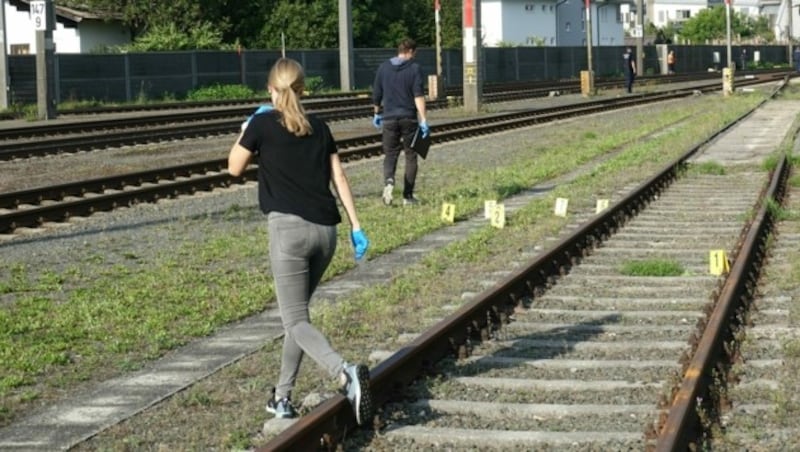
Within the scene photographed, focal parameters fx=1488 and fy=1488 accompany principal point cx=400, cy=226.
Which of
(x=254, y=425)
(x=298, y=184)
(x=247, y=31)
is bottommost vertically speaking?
(x=254, y=425)

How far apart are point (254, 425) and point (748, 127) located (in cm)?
2658

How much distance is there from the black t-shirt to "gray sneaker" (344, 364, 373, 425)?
2.47ft

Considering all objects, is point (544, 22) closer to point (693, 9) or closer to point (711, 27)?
point (711, 27)

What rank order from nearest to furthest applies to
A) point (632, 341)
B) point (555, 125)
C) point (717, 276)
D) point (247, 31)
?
point (632, 341)
point (717, 276)
point (555, 125)
point (247, 31)

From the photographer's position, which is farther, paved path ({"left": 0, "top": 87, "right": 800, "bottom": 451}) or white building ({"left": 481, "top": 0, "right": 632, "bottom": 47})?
white building ({"left": 481, "top": 0, "right": 632, "bottom": 47})

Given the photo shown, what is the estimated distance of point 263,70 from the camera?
57.8m

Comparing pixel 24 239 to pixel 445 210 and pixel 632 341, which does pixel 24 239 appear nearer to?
pixel 445 210

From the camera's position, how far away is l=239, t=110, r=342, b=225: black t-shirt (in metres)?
7.17

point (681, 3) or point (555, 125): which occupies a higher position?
point (681, 3)

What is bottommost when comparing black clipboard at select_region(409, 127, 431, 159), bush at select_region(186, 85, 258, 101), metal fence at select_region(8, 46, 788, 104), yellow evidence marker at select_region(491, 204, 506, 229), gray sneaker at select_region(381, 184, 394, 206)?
yellow evidence marker at select_region(491, 204, 506, 229)

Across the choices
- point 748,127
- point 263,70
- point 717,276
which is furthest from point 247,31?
point 717,276

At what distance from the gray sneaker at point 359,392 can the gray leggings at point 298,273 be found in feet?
0.48

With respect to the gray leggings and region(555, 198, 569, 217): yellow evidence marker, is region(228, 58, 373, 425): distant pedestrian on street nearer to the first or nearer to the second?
the gray leggings

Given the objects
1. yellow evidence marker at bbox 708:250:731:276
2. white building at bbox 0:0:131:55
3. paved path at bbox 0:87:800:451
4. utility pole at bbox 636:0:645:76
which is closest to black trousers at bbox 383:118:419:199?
paved path at bbox 0:87:800:451
